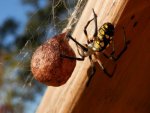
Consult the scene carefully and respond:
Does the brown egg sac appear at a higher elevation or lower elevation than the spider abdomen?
higher

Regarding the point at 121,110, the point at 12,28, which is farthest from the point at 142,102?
the point at 12,28

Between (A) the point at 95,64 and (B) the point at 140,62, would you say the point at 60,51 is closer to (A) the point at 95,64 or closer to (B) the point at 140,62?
(A) the point at 95,64

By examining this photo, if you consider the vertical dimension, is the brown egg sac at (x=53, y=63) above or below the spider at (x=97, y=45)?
above

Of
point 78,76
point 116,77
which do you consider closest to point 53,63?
point 78,76

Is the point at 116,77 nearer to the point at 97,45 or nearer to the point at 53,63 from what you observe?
the point at 97,45

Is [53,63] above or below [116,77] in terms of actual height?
above
